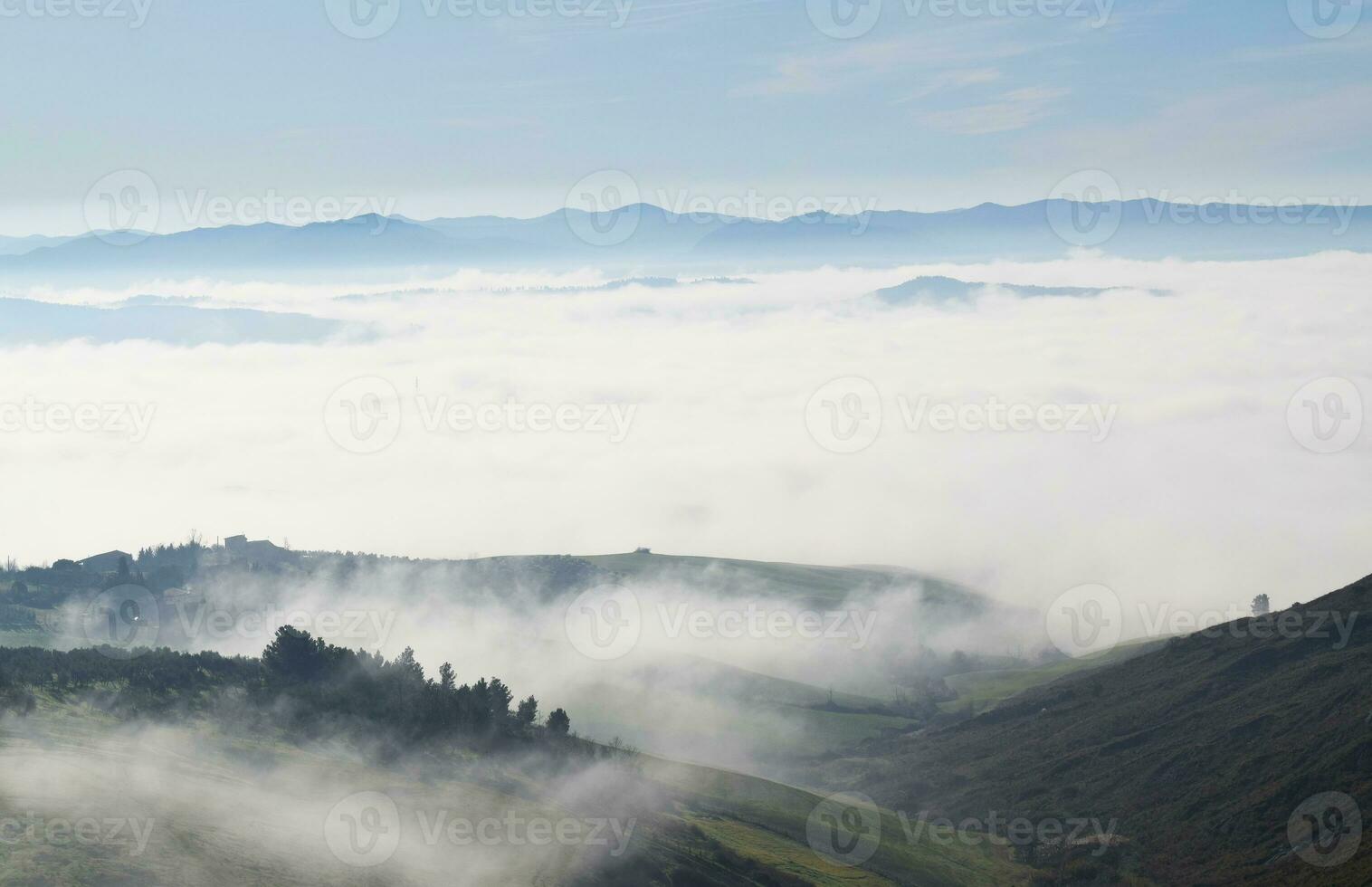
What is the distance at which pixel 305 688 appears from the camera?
4754 inches

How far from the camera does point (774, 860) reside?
341 ft

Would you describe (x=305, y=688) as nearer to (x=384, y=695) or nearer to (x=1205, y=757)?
(x=384, y=695)

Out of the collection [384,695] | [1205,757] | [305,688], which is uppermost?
[305,688]

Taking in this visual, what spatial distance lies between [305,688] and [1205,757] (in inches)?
4205

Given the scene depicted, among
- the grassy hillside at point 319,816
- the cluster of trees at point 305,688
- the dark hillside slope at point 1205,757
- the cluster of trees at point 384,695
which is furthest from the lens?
the dark hillside slope at point 1205,757

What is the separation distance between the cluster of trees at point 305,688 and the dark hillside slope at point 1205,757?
6671cm

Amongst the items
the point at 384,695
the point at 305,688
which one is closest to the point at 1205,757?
the point at 384,695

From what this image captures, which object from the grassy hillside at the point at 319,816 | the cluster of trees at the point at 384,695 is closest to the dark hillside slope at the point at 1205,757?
the grassy hillside at the point at 319,816

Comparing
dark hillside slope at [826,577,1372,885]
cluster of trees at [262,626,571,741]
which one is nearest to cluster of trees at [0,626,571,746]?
cluster of trees at [262,626,571,741]

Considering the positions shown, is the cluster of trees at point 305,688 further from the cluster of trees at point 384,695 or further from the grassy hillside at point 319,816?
the grassy hillside at point 319,816

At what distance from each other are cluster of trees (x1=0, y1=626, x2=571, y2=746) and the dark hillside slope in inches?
2626

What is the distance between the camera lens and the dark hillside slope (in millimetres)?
121000

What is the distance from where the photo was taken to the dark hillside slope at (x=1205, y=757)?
121000mm

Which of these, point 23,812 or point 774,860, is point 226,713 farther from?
point 774,860
